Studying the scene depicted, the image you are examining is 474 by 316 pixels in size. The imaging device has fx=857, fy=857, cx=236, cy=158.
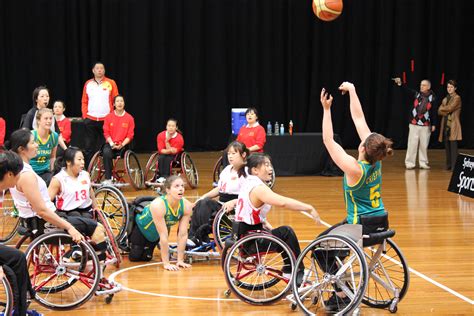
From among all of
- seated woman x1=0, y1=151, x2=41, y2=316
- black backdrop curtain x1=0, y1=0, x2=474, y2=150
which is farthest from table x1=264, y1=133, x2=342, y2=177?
seated woman x1=0, y1=151, x2=41, y2=316

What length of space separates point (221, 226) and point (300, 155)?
5.18 meters

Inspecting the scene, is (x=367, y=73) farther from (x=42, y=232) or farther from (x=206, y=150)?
(x=42, y=232)

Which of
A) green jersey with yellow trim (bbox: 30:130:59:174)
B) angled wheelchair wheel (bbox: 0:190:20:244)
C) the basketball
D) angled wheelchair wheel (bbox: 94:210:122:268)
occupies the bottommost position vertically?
angled wheelchair wheel (bbox: 0:190:20:244)

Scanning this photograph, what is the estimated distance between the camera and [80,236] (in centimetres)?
507

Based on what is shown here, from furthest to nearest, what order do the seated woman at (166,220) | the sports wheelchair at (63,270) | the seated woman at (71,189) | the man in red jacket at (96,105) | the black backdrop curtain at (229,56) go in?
the black backdrop curtain at (229,56) < the man in red jacket at (96,105) < the seated woman at (166,220) < the seated woman at (71,189) < the sports wheelchair at (63,270)

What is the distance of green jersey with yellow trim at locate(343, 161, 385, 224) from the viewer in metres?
4.91

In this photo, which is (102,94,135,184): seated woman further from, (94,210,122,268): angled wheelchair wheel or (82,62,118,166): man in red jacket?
(94,210,122,268): angled wheelchair wheel

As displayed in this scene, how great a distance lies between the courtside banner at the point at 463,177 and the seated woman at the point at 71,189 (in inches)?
202

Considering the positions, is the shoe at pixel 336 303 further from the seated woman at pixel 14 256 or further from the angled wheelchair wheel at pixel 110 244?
the seated woman at pixel 14 256

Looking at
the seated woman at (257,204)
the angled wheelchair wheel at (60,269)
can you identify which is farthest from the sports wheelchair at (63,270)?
the seated woman at (257,204)

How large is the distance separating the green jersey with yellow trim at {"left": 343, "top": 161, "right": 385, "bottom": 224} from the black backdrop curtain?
9.31 metres

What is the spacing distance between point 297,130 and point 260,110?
746 mm

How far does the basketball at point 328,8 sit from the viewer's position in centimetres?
863

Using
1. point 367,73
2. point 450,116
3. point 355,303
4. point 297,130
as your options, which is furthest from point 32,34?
point 355,303
